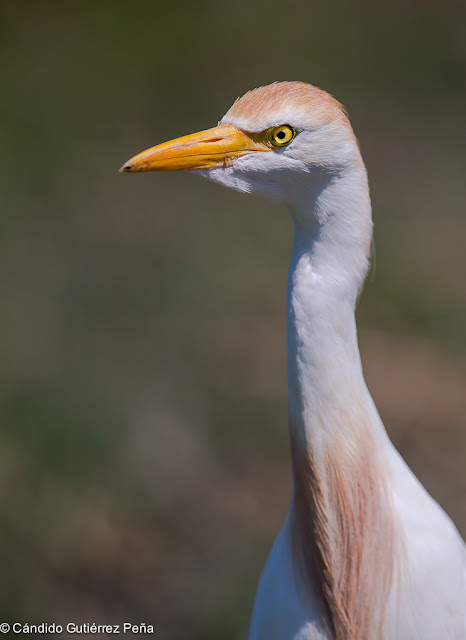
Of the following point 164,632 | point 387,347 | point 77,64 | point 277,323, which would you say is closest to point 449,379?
point 387,347

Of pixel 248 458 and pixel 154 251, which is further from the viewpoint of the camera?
pixel 154 251

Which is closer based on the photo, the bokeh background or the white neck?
the white neck

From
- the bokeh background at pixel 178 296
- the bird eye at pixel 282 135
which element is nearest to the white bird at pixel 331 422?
the bird eye at pixel 282 135

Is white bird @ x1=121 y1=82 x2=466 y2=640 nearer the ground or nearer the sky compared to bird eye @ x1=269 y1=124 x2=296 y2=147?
nearer the ground

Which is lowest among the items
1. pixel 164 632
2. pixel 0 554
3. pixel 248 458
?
pixel 164 632

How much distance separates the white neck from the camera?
53.1 inches

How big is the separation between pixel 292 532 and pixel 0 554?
1458mm

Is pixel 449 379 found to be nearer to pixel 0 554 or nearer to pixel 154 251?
pixel 154 251

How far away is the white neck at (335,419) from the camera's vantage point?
1.35m

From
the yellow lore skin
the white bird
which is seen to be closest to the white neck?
the white bird

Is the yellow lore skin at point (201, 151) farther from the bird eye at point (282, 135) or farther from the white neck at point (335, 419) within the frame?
the white neck at point (335, 419)

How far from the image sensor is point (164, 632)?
2635 mm

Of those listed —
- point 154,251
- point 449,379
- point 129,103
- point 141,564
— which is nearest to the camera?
point 141,564

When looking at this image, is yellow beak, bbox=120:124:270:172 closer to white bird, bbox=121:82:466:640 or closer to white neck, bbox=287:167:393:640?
white bird, bbox=121:82:466:640
